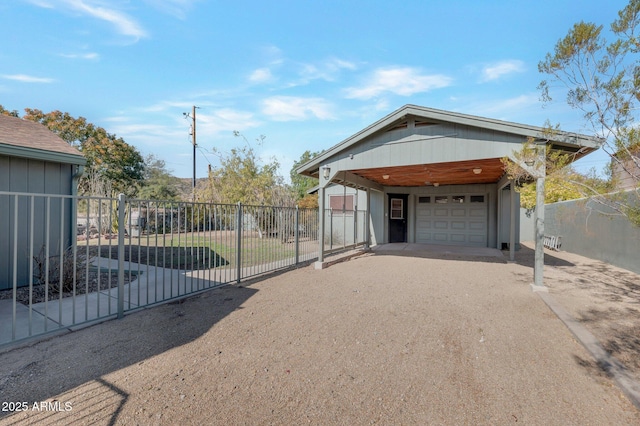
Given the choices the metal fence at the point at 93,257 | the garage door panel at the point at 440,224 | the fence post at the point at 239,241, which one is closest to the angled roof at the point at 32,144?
the metal fence at the point at 93,257

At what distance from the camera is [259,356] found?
118 inches

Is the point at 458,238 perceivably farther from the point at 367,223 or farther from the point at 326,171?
the point at 326,171

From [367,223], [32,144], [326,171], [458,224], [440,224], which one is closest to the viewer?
[32,144]

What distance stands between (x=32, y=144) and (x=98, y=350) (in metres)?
4.55

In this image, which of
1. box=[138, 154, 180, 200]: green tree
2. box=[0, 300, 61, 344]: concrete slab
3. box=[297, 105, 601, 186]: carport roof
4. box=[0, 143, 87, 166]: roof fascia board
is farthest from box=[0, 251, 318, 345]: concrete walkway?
box=[138, 154, 180, 200]: green tree

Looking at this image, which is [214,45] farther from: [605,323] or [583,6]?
[605,323]

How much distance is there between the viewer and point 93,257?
20.1 feet

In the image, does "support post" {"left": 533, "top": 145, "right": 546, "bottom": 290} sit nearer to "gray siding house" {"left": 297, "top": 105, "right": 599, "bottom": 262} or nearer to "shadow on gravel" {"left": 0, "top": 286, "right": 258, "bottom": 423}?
"gray siding house" {"left": 297, "top": 105, "right": 599, "bottom": 262}

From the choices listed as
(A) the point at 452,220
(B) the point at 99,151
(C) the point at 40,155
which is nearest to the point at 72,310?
(C) the point at 40,155

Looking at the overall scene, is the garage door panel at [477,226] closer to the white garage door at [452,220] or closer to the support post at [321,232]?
the white garage door at [452,220]

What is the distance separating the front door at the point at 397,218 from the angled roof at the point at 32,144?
10811 millimetres

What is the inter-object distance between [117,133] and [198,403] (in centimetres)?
2431

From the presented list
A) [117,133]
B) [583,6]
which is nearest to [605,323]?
[583,6]

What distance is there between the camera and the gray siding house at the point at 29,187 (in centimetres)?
503
